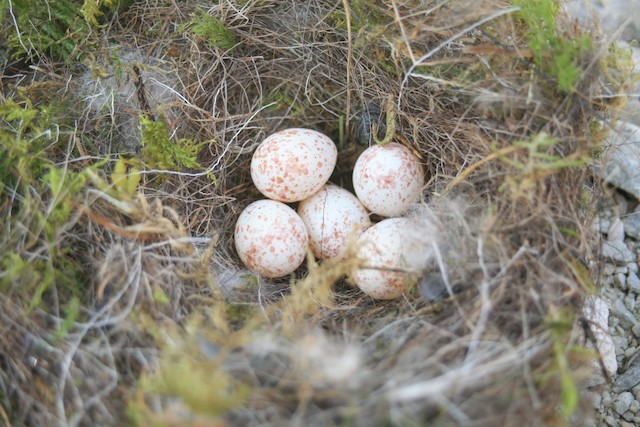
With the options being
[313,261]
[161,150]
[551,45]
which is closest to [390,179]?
[313,261]

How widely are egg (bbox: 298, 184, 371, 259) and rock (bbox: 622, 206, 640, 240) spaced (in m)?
1.04

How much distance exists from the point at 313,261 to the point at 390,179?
1.37 feet

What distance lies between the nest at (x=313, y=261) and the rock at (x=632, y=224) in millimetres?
553

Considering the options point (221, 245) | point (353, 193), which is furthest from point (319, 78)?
point (221, 245)

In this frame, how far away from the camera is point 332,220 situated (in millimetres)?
1965

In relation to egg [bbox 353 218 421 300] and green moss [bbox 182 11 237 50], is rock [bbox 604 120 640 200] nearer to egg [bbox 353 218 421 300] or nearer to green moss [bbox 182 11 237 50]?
egg [bbox 353 218 421 300]

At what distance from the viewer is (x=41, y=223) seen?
149cm

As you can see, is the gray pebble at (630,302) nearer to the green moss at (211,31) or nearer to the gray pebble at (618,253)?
the gray pebble at (618,253)

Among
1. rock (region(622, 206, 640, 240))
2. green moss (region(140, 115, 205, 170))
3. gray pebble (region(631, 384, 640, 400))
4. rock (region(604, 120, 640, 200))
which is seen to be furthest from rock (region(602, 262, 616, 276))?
green moss (region(140, 115, 205, 170))

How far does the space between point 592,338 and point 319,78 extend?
1309 millimetres

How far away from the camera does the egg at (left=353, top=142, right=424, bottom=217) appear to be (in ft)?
6.21

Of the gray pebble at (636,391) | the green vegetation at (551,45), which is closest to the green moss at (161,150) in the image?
the green vegetation at (551,45)

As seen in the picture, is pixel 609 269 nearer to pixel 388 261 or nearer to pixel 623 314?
pixel 623 314

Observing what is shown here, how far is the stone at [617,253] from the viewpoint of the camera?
2080 mm
